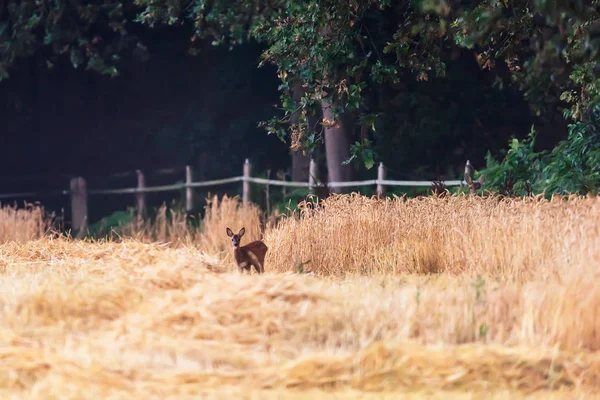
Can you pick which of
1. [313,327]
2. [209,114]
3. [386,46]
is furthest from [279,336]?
[209,114]

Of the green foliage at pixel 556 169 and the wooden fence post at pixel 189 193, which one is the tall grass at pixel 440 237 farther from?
the wooden fence post at pixel 189 193

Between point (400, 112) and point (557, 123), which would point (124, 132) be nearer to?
point (400, 112)

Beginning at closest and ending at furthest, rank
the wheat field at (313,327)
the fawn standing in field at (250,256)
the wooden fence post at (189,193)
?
the wheat field at (313,327), the fawn standing in field at (250,256), the wooden fence post at (189,193)

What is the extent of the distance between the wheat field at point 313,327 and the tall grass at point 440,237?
0.04 metres

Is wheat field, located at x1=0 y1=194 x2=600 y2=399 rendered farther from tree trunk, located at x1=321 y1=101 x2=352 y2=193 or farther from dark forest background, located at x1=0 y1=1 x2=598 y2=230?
tree trunk, located at x1=321 y1=101 x2=352 y2=193

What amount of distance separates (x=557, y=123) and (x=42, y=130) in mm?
12219

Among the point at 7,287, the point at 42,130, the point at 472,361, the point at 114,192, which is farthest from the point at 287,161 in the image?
the point at 472,361

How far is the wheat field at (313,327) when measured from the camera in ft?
19.2

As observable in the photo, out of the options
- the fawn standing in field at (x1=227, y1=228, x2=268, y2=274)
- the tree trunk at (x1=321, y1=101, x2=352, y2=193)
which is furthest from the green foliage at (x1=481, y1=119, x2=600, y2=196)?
the fawn standing in field at (x1=227, y1=228, x2=268, y2=274)

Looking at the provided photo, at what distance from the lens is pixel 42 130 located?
971 inches

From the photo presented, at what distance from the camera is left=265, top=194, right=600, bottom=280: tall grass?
347 inches

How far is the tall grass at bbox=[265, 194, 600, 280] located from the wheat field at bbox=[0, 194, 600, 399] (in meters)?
0.04

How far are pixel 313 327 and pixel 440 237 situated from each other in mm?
4143

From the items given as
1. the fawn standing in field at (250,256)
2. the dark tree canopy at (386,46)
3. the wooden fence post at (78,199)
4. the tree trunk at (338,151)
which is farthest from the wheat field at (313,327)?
the wooden fence post at (78,199)
